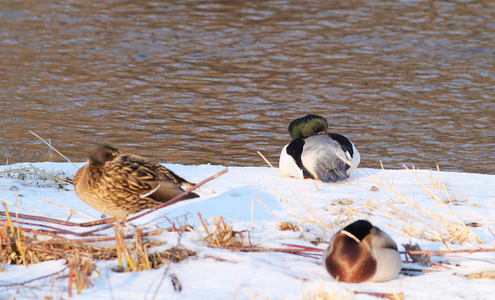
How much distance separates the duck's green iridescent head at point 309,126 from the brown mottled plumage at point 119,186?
3978 millimetres

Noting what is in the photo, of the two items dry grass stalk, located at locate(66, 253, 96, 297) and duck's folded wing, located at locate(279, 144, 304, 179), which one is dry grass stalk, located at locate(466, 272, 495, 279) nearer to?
dry grass stalk, located at locate(66, 253, 96, 297)

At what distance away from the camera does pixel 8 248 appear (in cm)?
434

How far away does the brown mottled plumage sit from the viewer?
4727mm

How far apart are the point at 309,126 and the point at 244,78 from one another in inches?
193

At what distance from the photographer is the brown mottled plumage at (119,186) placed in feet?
15.5

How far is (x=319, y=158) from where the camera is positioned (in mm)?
7445

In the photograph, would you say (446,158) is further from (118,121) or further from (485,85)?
(118,121)

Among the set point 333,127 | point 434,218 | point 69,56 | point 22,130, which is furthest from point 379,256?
point 69,56

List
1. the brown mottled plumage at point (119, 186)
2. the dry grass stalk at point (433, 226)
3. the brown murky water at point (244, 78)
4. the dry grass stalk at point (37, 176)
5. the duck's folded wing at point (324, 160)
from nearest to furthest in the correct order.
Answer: the brown mottled plumage at point (119, 186)
the dry grass stalk at point (433, 226)
the dry grass stalk at point (37, 176)
the duck's folded wing at point (324, 160)
the brown murky water at point (244, 78)

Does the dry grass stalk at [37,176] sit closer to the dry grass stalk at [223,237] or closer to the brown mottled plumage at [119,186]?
the brown mottled plumage at [119,186]

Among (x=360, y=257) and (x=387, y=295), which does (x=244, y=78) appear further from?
(x=387, y=295)

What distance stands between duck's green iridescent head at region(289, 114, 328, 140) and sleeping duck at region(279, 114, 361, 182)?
1.03 feet

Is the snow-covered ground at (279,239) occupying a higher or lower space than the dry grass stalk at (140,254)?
lower

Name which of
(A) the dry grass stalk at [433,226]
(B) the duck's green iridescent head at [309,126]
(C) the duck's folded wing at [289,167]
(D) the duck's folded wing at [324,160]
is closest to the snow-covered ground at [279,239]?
(A) the dry grass stalk at [433,226]
